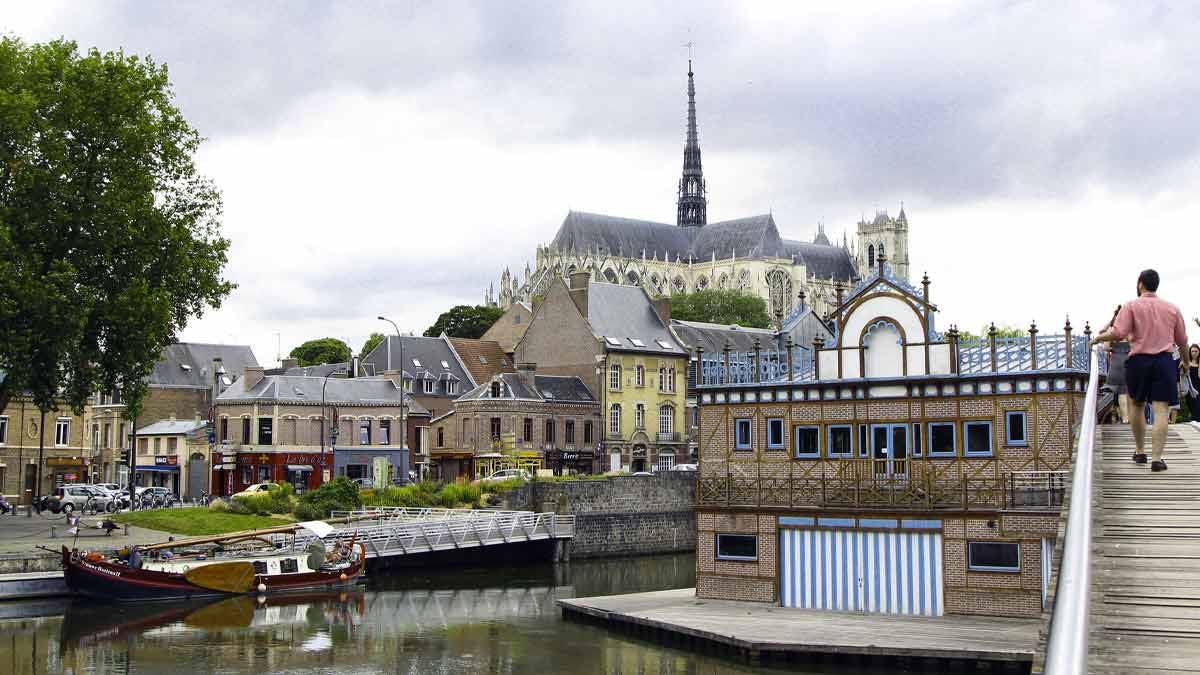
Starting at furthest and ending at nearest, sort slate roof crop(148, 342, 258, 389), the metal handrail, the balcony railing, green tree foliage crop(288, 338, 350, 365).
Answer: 1. green tree foliage crop(288, 338, 350, 365)
2. slate roof crop(148, 342, 258, 389)
3. the balcony railing
4. the metal handrail

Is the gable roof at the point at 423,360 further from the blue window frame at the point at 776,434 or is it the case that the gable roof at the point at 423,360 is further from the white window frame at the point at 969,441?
the white window frame at the point at 969,441

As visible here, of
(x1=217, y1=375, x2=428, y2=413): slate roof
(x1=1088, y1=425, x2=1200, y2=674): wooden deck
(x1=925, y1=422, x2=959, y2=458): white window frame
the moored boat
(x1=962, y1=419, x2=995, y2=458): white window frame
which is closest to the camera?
(x1=1088, y1=425, x2=1200, y2=674): wooden deck

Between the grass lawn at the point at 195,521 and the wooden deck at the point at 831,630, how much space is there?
20068 mm

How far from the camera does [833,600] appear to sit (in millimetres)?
30188

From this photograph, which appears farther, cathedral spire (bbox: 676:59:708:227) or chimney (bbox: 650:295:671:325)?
cathedral spire (bbox: 676:59:708:227)

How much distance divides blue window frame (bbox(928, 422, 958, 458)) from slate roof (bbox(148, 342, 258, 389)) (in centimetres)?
5204

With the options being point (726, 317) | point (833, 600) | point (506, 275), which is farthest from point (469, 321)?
point (833, 600)

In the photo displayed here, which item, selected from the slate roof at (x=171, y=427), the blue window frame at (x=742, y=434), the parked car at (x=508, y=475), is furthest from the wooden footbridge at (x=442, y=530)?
the slate roof at (x=171, y=427)

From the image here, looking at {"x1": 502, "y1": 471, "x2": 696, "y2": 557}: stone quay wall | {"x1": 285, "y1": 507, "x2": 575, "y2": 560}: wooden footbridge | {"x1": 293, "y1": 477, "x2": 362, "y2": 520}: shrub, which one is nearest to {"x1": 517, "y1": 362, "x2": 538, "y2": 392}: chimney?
{"x1": 502, "y1": 471, "x2": 696, "y2": 557}: stone quay wall

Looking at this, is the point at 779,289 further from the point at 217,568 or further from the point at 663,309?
the point at 217,568

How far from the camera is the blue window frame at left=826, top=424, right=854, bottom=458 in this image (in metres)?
32.2

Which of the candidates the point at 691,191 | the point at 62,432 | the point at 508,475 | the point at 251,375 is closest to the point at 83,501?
the point at 251,375

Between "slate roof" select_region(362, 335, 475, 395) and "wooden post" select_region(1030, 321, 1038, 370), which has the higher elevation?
"slate roof" select_region(362, 335, 475, 395)

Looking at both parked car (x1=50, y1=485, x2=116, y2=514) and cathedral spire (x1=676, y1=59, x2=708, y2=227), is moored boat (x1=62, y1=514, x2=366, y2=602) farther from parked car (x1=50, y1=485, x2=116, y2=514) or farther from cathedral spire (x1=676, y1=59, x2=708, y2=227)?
cathedral spire (x1=676, y1=59, x2=708, y2=227)
